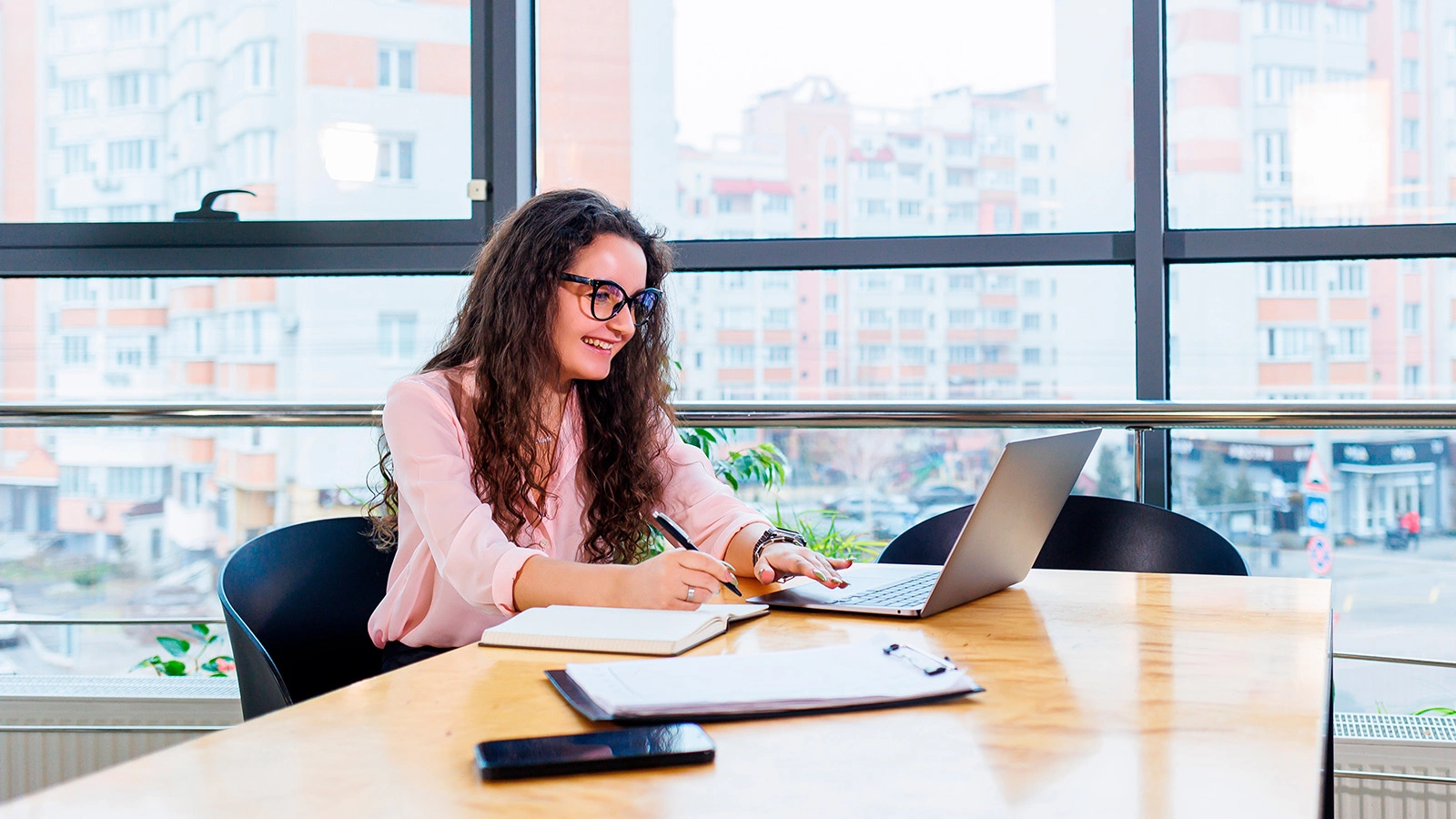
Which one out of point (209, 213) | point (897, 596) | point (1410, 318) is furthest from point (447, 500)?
point (1410, 318)

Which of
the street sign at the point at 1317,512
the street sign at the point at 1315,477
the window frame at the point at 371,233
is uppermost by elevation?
the window frame at the point at 371,233

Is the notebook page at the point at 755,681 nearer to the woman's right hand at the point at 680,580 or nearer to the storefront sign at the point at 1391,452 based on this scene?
the woman's right hand at the point at 680,580

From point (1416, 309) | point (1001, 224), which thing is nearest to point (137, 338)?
point (1001, 224)

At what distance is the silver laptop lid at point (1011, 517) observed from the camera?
1107 mm

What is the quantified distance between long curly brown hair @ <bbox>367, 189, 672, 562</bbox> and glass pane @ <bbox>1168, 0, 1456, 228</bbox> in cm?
151

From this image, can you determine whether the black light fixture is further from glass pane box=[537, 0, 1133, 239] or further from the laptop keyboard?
the laptop keyboard

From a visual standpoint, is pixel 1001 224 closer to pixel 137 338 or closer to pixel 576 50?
pixel 576 50

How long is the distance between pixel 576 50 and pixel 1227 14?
5.25 ft

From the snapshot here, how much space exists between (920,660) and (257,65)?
2.76 m

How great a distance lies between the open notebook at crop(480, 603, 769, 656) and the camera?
0.98m

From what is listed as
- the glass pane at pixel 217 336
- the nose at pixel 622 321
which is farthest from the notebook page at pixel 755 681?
the glass pane at pixel 217 336

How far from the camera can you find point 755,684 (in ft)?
2.70

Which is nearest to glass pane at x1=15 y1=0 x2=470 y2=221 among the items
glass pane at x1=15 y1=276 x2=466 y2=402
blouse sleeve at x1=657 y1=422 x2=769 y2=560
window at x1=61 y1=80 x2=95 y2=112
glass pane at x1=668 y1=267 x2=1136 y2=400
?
window at x1=61 y1=80 x2=95 y2=112

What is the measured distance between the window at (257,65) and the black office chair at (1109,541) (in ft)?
7.21
